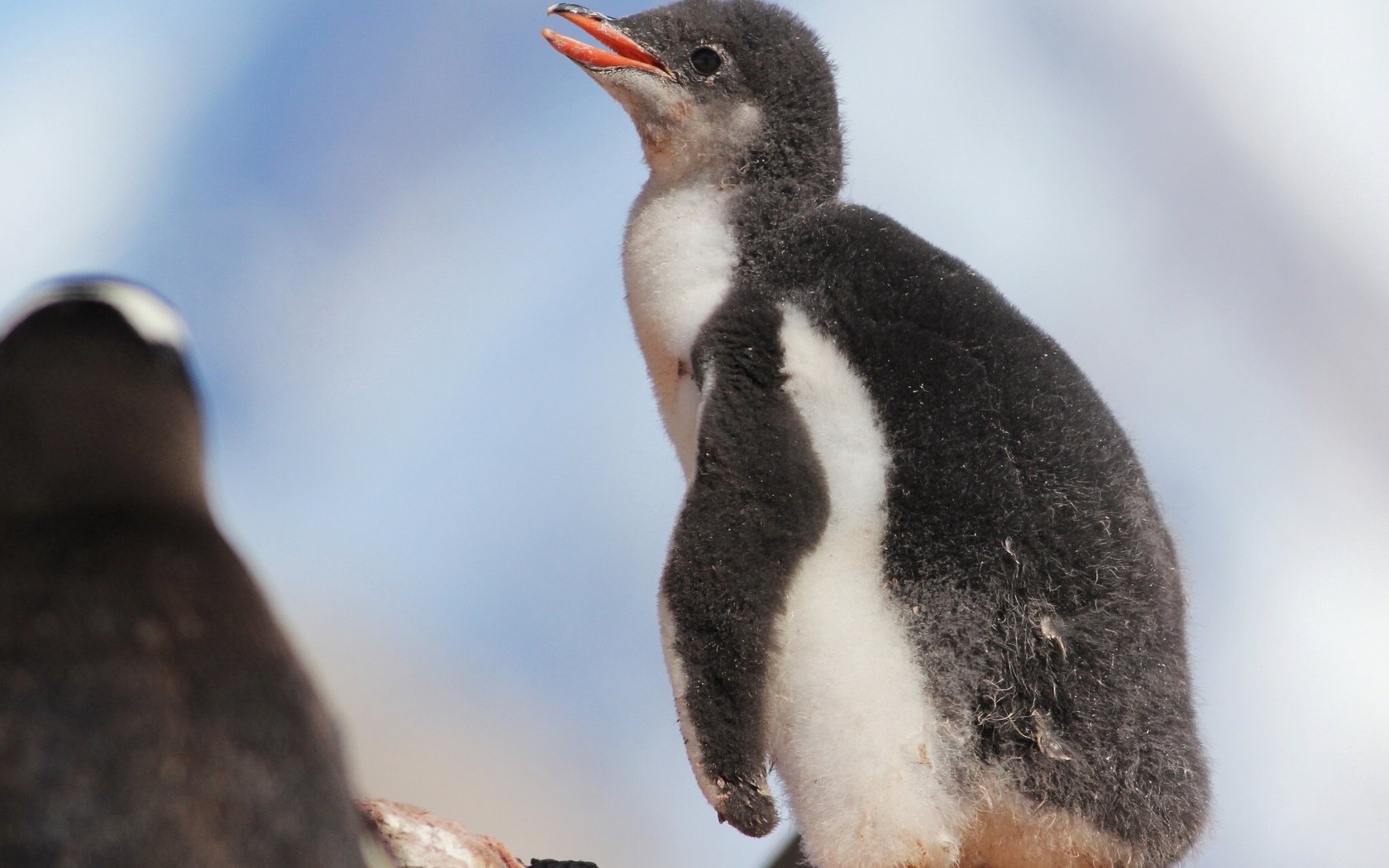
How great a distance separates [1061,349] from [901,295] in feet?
0.63

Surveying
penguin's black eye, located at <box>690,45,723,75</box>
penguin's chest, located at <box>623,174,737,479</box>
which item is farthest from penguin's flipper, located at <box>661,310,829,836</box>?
penguin's black eye, located at <box>690,45,723,75</box>

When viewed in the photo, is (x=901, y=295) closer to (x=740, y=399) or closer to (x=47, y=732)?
(x=740, y=399)

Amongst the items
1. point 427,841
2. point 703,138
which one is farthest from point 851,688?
point 703,138

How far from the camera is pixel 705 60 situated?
1.60 metres

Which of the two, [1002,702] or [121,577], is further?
[1002,702]

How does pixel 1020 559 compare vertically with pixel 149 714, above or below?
above

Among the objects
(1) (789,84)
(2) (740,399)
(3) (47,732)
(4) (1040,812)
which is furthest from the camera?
(1) (789,84)

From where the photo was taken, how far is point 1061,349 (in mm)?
1476

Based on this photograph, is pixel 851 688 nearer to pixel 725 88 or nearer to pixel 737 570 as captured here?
pixel 737 570

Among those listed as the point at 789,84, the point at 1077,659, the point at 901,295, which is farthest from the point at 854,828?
the point at 789,84

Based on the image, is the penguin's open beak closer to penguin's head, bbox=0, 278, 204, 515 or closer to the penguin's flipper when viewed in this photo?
the penguin's flipper

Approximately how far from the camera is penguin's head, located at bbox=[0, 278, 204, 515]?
0.89m

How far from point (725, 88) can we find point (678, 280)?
235 mm

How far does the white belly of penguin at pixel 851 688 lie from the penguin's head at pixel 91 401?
0.63 metres
